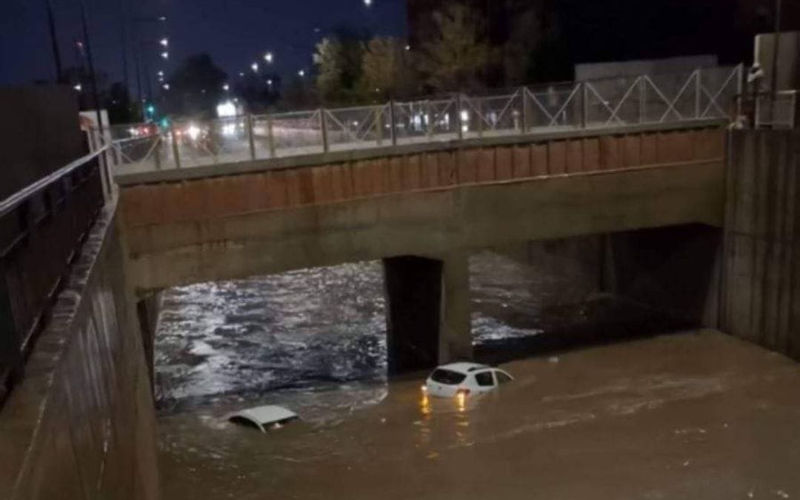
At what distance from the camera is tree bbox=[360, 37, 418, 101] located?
46.3 meters

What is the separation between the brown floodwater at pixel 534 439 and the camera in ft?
47.3

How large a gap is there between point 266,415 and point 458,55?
93.9 ft

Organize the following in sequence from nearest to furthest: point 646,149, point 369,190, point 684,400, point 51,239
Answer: point 51,239 < point 684,400 < point 369,190 < point 646,149

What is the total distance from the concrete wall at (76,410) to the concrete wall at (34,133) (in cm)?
291

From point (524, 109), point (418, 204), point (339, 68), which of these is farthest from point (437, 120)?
point (339, 68)

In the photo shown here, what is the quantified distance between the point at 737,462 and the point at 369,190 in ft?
33.9

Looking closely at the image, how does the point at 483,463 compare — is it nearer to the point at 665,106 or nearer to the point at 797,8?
the point at 665,106

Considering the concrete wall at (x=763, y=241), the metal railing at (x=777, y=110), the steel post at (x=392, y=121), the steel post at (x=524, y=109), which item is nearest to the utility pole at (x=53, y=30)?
the steel post at (x=392, y=121)

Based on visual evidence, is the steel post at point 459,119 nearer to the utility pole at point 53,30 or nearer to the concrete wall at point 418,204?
the concrete wall at point 418,204

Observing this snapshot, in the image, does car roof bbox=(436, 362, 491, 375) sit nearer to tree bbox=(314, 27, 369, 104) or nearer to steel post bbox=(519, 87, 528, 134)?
steel post bbox=(519, 87, 528, 134)

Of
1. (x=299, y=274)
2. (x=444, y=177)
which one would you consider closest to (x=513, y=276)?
(x=299, y=274)

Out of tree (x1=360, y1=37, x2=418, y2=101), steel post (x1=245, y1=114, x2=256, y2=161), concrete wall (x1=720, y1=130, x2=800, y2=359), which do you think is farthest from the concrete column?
tree (x1=360, y1=37, x2=418, y2=101)

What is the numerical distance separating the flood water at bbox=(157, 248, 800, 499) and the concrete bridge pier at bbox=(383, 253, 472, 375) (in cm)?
89

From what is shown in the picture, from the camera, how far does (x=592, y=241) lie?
30000 millimetres
